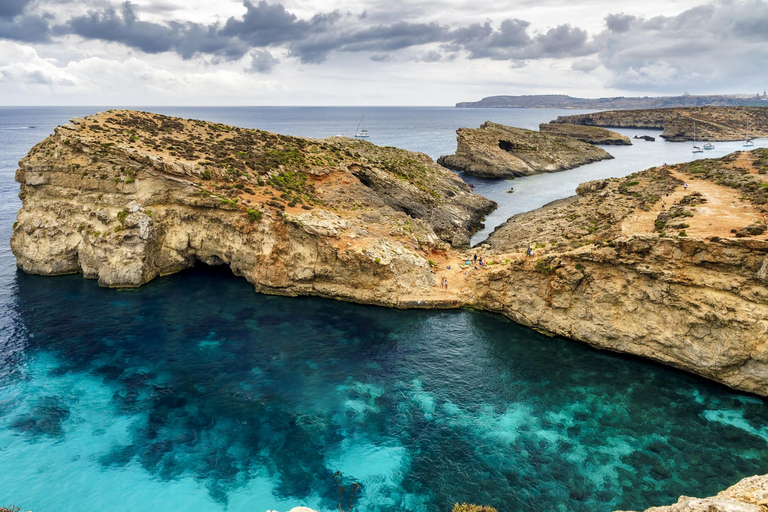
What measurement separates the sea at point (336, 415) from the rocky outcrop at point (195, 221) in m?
4.52

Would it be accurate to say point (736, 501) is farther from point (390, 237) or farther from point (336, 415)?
point (390, 237)

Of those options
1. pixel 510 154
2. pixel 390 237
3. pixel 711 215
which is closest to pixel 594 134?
pixel 510 154

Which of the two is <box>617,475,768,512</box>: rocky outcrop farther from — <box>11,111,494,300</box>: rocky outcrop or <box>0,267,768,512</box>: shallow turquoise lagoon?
<box>11,111,494,300</box>: rocky outcrop

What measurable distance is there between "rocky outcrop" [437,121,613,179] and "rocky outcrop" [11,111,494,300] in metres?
64.6

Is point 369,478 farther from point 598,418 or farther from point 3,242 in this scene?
point 3,242

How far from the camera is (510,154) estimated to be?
4779 inches

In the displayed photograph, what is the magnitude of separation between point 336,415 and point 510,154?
353 ft

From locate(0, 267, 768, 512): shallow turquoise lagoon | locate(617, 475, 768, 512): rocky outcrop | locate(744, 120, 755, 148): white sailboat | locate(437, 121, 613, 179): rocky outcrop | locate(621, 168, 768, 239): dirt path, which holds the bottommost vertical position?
locate(0, 267, 768, 512): shallow turquoise lagoon

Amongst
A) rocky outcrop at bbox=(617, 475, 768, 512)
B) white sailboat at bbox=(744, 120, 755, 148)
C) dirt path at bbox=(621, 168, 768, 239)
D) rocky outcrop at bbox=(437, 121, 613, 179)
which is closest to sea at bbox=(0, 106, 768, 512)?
rocky outcrop at bbox=(617, 475, 768, 512)

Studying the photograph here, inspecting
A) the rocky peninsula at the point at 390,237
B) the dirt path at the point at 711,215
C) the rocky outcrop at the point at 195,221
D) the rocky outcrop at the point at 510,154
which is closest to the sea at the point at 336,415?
the rocky peninsula at the point at 390,237

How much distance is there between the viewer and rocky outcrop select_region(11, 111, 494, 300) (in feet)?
152

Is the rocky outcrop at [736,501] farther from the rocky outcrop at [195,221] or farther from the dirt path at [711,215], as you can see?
the rocky outcrop at [195,221]

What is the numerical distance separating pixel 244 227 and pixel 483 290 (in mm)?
26664

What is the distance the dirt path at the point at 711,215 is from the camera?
1359 inches
